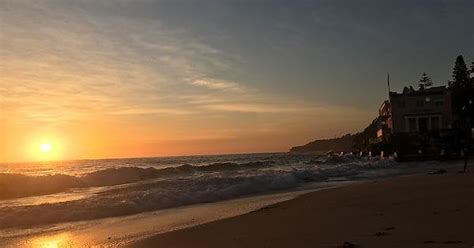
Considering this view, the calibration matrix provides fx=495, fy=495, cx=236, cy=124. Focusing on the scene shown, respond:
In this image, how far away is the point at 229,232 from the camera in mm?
10508

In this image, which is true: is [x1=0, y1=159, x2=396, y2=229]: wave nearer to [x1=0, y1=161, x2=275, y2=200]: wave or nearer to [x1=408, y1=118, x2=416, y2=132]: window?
[x1=0, y1=161, x2=275, y2=200]: wave

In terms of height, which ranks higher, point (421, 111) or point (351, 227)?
point (421, 111)

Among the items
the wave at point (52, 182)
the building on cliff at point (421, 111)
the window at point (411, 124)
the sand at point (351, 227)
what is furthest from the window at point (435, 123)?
the sand at point (351, 227)

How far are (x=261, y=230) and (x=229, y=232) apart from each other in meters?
0.69

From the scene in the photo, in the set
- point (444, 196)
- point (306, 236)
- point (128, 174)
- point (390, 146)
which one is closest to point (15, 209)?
point (306, 236)

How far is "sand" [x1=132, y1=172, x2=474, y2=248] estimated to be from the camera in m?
8.17

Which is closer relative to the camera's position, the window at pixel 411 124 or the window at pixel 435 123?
the window at pixel 435 123

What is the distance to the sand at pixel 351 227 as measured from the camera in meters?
8.17

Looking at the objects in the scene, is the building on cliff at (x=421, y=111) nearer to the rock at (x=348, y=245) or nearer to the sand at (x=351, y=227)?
the sand at (x=351, y=227)

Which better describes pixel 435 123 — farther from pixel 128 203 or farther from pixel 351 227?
pixel 351 227

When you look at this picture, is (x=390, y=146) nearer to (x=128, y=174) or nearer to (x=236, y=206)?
(x=128, y=174)

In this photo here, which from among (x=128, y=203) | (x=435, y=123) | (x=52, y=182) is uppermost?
(x=435, y=123)

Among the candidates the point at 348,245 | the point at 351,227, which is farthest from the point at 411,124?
the point at 348,245

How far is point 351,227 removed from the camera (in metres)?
9.80
